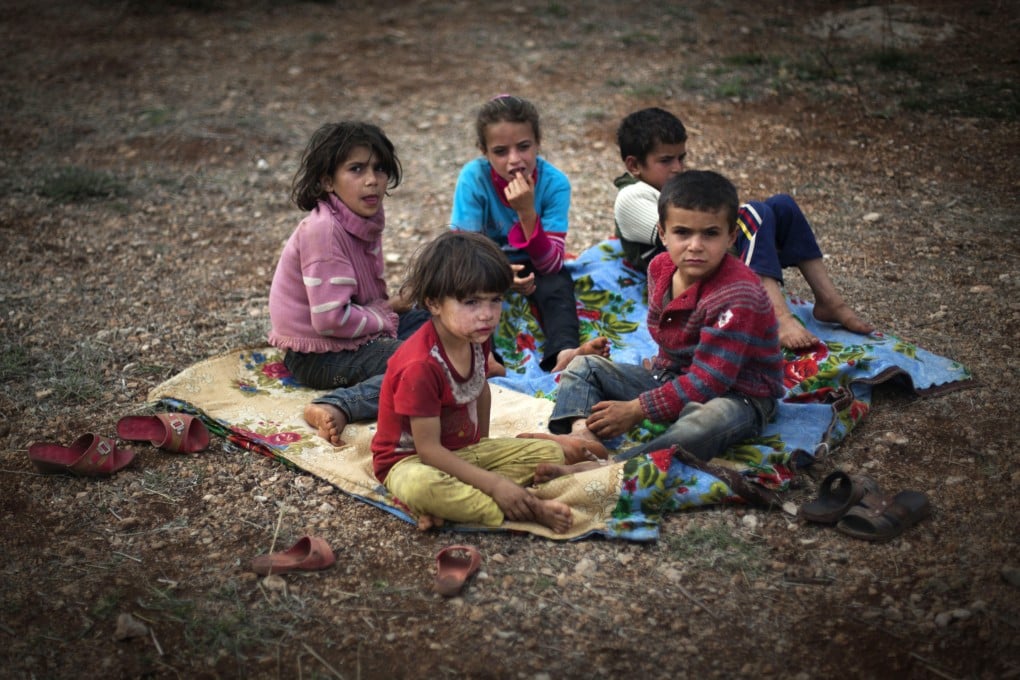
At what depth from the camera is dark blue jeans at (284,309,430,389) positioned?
3.95m

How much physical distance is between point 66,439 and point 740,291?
2.76m

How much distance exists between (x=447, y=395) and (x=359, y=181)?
4.31ft

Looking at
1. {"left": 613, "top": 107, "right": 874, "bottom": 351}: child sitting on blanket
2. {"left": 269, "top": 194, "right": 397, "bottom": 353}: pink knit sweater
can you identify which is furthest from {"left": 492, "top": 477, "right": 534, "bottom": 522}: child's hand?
{"left": 613, "top": 107, "right": 874, "bottom": 351}: child sitting on blanket

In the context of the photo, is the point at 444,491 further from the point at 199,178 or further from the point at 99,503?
the point at 199,178

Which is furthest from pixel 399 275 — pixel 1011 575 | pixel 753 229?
pixel 1011 575

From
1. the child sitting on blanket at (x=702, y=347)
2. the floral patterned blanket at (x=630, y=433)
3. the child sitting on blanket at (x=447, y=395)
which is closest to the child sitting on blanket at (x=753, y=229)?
the floral patterned blanket at (x=630, y=433)

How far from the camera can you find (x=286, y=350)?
162 inches

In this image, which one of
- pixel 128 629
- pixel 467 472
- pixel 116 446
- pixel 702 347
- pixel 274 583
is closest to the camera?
pixel 128 629

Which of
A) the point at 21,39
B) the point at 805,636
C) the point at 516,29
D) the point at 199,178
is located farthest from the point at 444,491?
the point at 21,39

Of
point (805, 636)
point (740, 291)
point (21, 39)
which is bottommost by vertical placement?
point (805, 636)

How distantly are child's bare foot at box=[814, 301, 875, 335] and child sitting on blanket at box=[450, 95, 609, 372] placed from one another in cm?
114

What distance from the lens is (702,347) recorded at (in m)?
3.27

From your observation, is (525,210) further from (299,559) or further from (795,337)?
(299,559)

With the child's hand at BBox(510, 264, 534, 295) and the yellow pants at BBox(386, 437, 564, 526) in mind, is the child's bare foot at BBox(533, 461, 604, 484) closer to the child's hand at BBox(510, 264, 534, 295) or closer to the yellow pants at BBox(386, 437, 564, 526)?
the yellow pants at BBox(386, 437, 564, 526)
